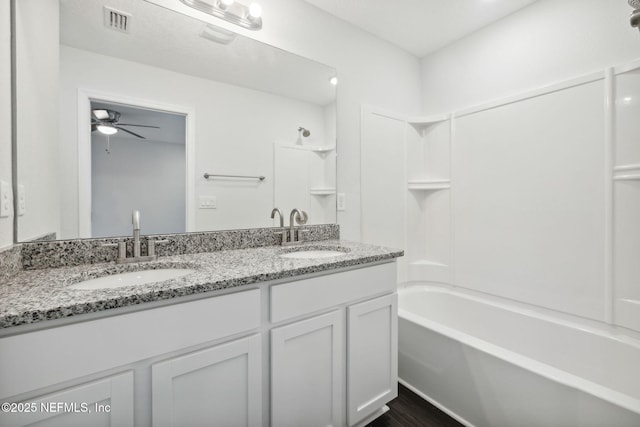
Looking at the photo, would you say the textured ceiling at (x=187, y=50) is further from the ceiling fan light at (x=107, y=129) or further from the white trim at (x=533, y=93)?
the white trim at (x=533, y=93)

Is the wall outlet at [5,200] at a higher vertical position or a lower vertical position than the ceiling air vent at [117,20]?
lower

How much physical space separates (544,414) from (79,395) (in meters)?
1.69

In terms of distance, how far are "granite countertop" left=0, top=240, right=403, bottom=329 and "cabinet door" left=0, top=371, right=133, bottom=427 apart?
194 mm

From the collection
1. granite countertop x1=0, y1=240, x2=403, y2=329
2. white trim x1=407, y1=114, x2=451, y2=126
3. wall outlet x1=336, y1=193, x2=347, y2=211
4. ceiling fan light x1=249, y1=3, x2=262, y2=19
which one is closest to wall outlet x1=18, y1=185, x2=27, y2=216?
granite countertop x1=0, y1=240, x2=403, y2=329

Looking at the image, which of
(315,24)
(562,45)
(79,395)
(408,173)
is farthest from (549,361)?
(315,24)

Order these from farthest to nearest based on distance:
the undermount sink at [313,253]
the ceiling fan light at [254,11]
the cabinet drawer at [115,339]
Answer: the undermount sink at [313,253], the ceiling fan light at [254,11], the cabinet drawer at [115,339]

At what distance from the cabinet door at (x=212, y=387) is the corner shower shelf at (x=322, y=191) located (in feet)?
3.56

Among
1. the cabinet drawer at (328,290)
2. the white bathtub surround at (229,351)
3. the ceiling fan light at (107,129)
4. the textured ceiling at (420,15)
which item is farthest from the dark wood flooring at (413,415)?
the textured ceiling at (420,15)

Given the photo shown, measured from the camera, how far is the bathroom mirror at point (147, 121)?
112 centimetres

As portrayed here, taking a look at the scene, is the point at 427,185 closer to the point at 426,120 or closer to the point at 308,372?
the point at 426,120

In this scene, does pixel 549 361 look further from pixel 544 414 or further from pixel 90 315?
pixel 90 315

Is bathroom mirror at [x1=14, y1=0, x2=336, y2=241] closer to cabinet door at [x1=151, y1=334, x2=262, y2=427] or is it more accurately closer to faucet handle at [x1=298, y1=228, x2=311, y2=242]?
faucet handle at [x1=298, y1=228, x2=311, y2=242]

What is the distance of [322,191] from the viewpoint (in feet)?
6.39

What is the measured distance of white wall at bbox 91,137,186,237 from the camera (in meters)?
1.22
